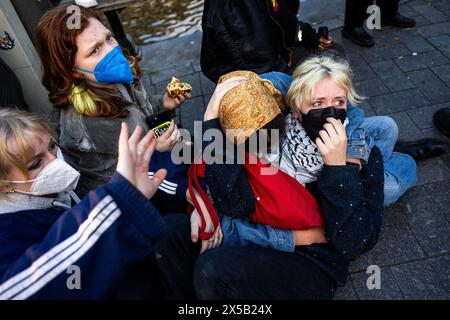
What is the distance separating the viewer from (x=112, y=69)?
1.91 meters

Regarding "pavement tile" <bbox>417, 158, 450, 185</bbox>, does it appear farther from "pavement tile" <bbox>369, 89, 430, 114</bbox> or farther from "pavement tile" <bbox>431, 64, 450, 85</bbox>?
"pavement tile" <bbox>431, 64, 450, 85</bbox>

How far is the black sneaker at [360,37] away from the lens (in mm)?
3973

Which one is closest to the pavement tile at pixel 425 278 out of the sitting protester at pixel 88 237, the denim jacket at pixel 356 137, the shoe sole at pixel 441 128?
the denim jacket at pixel 356 137

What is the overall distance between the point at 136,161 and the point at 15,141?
578mm

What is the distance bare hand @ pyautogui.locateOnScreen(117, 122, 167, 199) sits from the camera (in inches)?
48.2

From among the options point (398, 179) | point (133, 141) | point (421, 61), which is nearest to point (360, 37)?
point (421, 61)

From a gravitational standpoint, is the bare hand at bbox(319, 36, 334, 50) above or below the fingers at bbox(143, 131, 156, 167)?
below

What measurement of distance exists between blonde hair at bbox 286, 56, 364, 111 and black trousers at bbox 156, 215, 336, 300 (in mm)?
854

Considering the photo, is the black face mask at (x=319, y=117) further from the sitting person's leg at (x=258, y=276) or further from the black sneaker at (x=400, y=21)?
the black sneaker at (x=400, y=21)

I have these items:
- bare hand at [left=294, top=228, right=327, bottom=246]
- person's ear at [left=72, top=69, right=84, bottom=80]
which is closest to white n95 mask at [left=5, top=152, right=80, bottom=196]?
person's ear at [left=72, top=69, right=84, bottom=80]

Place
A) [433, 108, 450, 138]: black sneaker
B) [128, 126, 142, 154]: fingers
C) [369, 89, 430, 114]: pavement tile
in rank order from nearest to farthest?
1. [128, 126, 142, 154]: fingers
2. [433, 108, 450, 138]: black sneaker
3. [369, 89, 430, 114]: pavement tile
